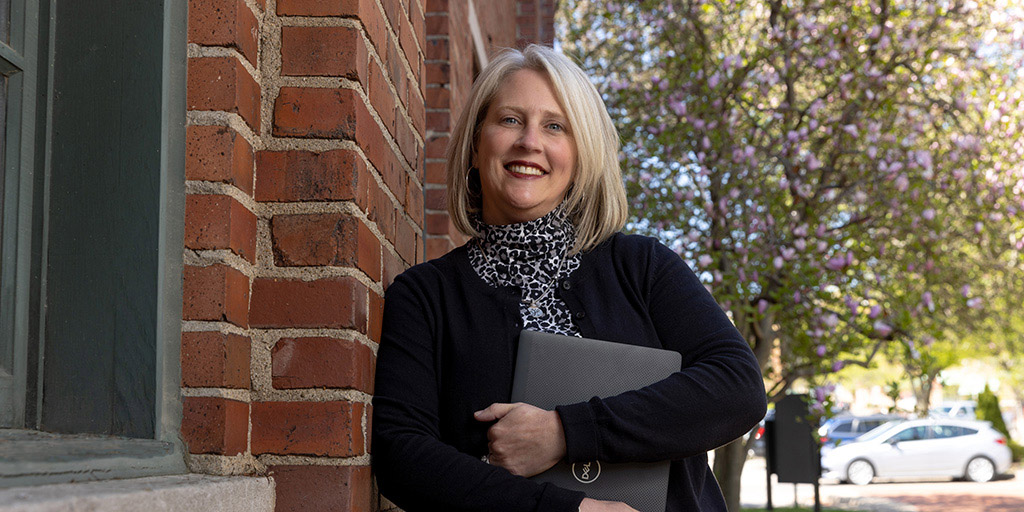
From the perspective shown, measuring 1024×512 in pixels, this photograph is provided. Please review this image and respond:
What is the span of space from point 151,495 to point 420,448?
25.2 inches

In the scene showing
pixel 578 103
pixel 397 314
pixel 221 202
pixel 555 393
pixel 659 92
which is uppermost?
pixel 659 92

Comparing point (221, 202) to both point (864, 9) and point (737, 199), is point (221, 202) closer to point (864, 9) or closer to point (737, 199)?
point (737, 199)

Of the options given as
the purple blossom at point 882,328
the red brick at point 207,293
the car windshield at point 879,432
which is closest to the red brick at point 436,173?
the red brick at point 207,293

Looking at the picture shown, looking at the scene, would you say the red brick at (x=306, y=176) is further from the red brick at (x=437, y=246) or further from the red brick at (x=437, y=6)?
the red brick at (x=437, y=6)

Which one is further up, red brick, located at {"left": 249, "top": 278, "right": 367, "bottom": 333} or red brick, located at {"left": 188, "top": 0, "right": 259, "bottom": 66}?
red brick, located at {"left": 188, "top": 0, "right": 259, "bottom": 66}

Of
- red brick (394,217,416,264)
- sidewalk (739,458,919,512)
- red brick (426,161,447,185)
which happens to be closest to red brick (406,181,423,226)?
Answer: red brick (394,217,416,264)

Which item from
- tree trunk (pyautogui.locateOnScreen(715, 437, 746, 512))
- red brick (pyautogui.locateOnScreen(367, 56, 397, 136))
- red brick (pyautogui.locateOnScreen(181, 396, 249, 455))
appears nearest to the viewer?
red brick (pyautogui.locateOnScreen(181, 396, 249, 455))

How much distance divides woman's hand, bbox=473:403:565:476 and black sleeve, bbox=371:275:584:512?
0.05 meters

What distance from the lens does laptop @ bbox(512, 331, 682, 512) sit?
6.08ft

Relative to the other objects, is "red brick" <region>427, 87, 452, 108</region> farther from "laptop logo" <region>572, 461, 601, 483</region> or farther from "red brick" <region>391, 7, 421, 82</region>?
"laptop logo" <region>572, 461, 601, 483</region>

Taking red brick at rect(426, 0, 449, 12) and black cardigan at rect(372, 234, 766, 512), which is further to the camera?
red brick at rect(426, 0, 449, 12)

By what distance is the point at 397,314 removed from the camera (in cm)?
197

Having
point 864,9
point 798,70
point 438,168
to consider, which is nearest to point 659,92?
point 798,70

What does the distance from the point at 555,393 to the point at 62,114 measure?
40.0 inches
